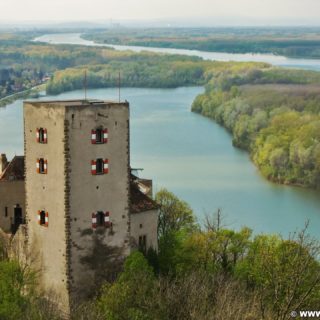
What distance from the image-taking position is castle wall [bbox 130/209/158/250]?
1855 cm

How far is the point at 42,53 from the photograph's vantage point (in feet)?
366

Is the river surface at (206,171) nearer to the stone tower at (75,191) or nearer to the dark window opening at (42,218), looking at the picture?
the stone tower at (75,191)

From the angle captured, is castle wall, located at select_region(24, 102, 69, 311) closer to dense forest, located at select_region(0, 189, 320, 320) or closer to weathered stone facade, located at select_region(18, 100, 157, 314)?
weathered stone facade, located at select_region(18, 100, 157, 314)

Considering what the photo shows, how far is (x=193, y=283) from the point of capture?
54.0 feet

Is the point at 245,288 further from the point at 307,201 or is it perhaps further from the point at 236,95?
the point at 236,95

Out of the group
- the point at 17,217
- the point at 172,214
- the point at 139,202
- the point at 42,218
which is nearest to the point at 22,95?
the point at 172,214

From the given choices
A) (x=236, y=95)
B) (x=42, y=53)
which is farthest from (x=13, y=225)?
(x=42, y=53)

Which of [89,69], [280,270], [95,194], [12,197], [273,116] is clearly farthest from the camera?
[89,69]

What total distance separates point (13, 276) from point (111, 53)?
98886 mm

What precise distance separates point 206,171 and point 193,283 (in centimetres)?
2178

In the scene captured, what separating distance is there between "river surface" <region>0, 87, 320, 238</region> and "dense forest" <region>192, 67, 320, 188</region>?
34.2 inches

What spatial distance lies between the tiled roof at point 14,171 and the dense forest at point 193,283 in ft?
5.08

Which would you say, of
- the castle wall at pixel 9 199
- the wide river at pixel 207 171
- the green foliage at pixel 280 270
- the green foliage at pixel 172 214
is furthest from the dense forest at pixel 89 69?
the green foliage at pixel 280 270

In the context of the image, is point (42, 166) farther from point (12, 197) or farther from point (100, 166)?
point (12, 197)
